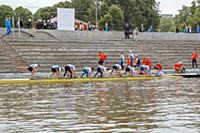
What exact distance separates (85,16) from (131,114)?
86.2 meters

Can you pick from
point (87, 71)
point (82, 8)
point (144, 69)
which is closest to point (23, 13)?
point (82, 8)

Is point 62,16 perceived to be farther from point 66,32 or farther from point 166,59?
point 166,59

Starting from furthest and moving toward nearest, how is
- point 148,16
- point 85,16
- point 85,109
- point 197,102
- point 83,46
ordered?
point 85,16, point 148,16, point 83,46, point 197,102, point 85,109

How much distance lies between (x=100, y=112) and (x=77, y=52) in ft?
86.7

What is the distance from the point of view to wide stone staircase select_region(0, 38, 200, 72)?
123 ft

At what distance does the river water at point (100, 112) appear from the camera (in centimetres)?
1192

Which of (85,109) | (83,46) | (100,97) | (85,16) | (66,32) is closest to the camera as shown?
(85,109)

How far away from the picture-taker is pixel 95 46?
4362cm

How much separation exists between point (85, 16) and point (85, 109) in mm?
84784

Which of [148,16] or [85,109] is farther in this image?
[148,16]

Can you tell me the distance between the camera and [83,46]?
141ft

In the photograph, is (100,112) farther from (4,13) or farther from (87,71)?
(4,13)

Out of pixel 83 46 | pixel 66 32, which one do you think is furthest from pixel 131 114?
pixel 66 32

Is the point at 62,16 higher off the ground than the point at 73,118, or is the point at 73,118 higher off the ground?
the point at 62,16
